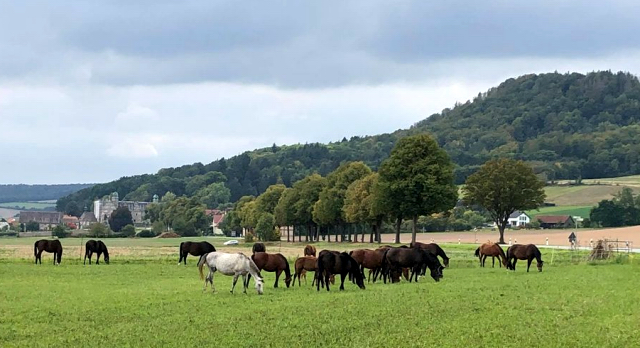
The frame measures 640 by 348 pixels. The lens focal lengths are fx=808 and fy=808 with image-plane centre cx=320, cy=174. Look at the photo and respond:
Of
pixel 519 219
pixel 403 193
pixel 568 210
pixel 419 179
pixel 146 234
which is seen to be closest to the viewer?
pixel 419 179

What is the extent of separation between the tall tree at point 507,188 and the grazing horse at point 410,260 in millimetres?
60367

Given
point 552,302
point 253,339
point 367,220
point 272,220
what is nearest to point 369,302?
point 552,302

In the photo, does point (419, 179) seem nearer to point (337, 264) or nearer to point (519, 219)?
point (337, 264)

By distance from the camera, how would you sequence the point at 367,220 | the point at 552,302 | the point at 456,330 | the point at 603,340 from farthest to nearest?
the point at 367,220 → the point at 552,302 → the point at 456,330 → the point at 603,340

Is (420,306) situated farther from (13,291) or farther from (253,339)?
(13,291)

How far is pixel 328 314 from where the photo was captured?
21438 mm

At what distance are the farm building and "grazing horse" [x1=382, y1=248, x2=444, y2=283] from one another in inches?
4783

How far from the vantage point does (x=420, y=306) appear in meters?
23.1

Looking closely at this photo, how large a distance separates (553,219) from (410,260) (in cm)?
12922

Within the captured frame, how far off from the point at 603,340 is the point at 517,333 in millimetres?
1851

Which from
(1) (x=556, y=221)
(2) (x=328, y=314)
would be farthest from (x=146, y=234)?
(2) (x=328, y=314)

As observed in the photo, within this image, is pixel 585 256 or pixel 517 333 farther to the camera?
pixel 585 256

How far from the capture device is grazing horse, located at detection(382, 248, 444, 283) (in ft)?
109

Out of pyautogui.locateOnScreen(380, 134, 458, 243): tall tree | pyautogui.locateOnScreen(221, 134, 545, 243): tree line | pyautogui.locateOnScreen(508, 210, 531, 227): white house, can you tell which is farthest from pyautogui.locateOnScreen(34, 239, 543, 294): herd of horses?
pyautogui.locateOnScreen(508, 210, 531, 227): white house
